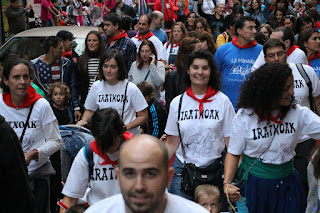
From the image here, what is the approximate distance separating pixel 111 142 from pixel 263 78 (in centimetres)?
134

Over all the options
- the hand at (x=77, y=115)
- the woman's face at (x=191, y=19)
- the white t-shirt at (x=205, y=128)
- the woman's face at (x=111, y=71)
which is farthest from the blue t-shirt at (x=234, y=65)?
the woman's face at (x=191, y=19)

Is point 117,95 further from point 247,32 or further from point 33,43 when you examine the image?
point 33,43

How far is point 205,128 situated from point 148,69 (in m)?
3.71

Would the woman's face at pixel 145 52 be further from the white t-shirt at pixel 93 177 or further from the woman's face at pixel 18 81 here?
the white t-shirt at pixel 93 177

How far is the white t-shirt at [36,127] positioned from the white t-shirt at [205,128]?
1190 millimetres

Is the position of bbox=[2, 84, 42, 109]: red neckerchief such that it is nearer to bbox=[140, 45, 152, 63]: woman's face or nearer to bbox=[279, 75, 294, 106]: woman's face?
bbox=[279, 75, 294, 106]: woman's face

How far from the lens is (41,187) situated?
5.82 m

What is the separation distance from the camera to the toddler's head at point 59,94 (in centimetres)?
822

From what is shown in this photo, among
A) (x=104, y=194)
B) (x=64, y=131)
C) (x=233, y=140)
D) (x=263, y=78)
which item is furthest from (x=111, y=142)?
(x=64, y=131)

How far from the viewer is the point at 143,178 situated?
2.77m

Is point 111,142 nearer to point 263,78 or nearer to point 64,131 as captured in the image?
point 263,78

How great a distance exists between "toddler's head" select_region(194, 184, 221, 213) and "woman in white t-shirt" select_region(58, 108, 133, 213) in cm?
81

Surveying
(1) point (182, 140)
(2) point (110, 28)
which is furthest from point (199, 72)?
(2) point (110, 28)

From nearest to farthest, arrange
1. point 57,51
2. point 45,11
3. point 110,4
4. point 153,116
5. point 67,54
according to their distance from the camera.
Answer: point 153,116 → point 57,51 → point 67,54 → point 45,11 → point 110,4
